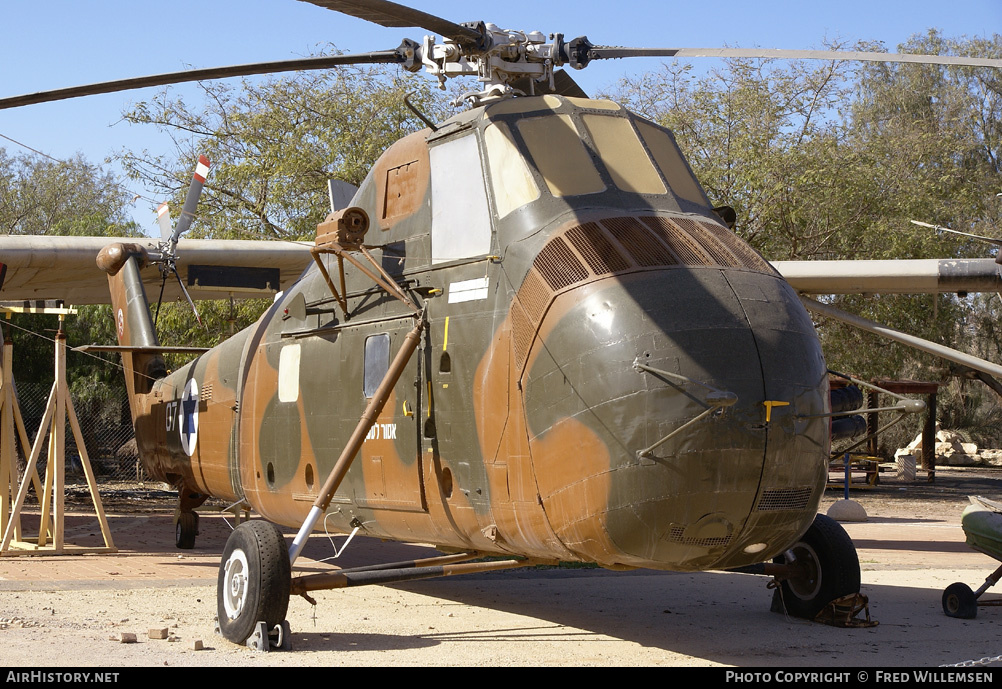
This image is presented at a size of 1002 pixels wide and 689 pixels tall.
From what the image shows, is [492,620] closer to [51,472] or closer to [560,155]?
[560,155]

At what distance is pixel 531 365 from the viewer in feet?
19.4

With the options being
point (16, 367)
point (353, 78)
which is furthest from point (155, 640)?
point (16, 367)

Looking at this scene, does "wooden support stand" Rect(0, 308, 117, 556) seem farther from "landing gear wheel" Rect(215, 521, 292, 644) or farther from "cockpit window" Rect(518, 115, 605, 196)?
"cockpit window" Rect(518, 115, 605, 196)

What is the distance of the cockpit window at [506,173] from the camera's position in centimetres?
650

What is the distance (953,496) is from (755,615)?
56.0ft

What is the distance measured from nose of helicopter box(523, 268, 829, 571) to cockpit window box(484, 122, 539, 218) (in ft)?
3.29

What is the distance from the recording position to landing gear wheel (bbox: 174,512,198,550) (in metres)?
12.6

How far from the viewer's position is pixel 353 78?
2514 centimetres

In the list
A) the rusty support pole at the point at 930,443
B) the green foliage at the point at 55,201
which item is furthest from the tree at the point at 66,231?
the rusty support pole at the point at 930,443

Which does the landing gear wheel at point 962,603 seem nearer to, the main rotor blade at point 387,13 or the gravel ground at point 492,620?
the gravel ground at point 492,620

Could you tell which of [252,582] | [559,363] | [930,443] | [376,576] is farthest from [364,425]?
[930,443]

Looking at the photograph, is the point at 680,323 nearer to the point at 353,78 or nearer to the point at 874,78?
the point at 353,78

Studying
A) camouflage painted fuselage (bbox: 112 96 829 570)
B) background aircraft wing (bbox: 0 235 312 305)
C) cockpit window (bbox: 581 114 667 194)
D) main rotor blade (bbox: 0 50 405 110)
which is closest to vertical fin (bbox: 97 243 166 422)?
background aircraft wing (bbox: 0 235 312 305)
